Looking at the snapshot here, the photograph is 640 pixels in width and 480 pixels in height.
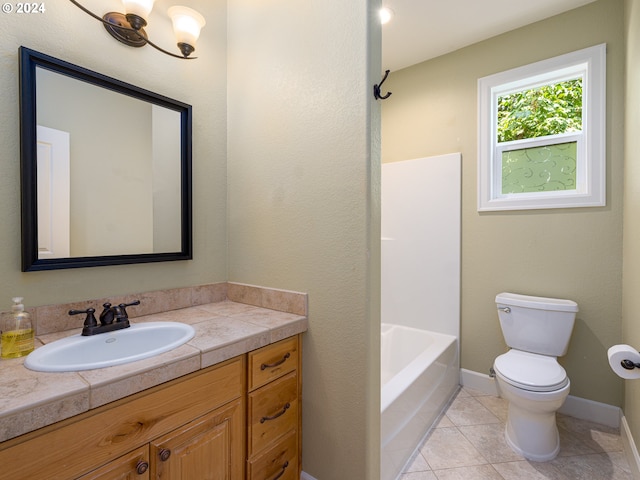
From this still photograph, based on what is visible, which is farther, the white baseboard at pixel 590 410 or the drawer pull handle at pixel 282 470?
the white baseboard at pixel 590 410

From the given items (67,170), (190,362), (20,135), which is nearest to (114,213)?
(67,170)

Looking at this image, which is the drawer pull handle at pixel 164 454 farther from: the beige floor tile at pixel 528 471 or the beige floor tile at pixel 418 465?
the beige floor tile at pixel 528 471

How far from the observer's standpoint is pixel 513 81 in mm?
2320

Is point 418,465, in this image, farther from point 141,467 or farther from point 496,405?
point 141,467

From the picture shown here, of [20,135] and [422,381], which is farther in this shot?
[422,381]

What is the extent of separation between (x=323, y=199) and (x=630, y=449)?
2.14 meters

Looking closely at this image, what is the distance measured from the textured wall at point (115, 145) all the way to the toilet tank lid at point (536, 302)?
1.93m

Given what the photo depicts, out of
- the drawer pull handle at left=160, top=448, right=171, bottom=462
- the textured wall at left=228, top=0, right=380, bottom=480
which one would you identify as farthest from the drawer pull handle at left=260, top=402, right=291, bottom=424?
the drawer pull handle at left=160, top=448, right=171, bottom=462

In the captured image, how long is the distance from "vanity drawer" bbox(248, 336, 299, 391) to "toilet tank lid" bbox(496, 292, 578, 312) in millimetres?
1596

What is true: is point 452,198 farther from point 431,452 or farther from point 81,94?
point 81,94

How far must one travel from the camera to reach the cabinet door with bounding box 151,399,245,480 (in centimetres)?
97

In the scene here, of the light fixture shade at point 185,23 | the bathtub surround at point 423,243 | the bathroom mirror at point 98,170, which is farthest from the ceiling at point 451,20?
the bathroom mirror at point 98,170

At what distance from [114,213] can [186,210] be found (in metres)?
0.33

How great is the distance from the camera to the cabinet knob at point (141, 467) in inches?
35.5
